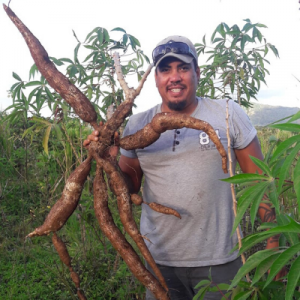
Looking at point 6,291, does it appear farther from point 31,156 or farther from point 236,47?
point 236,47

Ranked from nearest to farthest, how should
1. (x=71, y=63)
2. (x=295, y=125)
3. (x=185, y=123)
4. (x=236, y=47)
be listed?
(x=295, y=125) < (x=185, y=123) < (x=71, y=63) < (x=236, y=47)

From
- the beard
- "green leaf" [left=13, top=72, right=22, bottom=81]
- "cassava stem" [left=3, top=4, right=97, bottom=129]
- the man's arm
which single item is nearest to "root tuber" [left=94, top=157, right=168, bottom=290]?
"cassava stem" [left=3, top=4, right=97, bottom=129]

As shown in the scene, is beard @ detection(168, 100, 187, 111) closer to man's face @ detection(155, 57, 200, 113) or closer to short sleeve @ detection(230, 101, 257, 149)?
man's face @ detection(155, 57, 200, 113)

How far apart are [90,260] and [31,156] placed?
63.5 inches

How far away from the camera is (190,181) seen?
1.53 meters

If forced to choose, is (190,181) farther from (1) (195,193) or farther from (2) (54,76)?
(2) (54,76)

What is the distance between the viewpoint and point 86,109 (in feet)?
4.80

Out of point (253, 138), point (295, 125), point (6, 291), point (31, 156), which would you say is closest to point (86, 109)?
point (253, 138)

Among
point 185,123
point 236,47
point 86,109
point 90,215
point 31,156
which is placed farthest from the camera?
point 31,156

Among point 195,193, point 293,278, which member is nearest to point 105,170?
point 195,193

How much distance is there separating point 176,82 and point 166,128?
1.06 ft

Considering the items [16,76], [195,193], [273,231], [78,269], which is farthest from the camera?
[78,269]

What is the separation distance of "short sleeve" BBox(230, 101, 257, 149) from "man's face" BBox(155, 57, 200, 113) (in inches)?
9.6

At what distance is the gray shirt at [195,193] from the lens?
1.51 m
